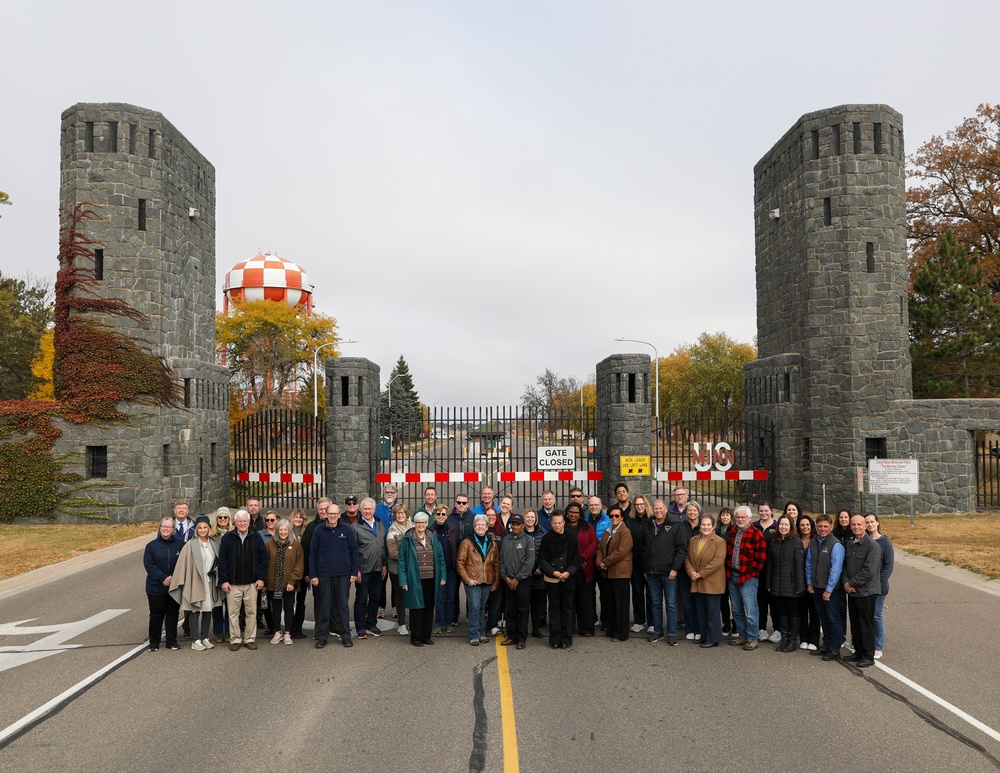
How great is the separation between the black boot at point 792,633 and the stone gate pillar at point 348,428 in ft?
39.5

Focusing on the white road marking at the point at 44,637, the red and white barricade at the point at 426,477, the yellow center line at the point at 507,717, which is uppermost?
the red and white barricade at the point at 426,477

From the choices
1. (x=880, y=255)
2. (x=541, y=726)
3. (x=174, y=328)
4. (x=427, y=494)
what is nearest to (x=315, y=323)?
(x=174, y=328)

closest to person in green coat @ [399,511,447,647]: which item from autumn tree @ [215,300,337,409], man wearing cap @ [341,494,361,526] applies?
man wearing cap @ [341,494,361,526]

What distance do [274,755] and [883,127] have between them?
20.1m

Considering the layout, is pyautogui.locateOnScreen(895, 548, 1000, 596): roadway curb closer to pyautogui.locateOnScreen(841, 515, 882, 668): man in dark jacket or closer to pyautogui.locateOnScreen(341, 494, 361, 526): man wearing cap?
pyautogui.locateOnScreen(841, 515, 882, 668): man in dark jacket

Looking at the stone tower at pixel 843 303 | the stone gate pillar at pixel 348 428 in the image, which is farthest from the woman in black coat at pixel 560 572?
the stone tower at pixel 843 303

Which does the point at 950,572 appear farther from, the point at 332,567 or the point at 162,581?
the point at 162,581

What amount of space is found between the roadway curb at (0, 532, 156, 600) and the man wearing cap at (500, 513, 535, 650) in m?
7.90

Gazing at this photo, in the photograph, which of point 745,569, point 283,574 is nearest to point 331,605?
point 283,574

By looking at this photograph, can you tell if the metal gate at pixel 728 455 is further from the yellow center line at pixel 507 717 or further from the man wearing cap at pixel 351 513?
the yellow center line at pixel 507 717

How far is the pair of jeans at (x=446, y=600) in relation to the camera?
27.9 ft

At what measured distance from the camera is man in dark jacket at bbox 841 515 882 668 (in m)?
7.25

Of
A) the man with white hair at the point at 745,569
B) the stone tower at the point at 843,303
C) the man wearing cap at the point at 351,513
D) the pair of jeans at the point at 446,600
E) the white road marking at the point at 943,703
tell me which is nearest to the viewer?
the white road marking at the point at 943,703

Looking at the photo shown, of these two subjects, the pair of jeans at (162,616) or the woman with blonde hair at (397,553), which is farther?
the woman with blonde hair at (397,553)
